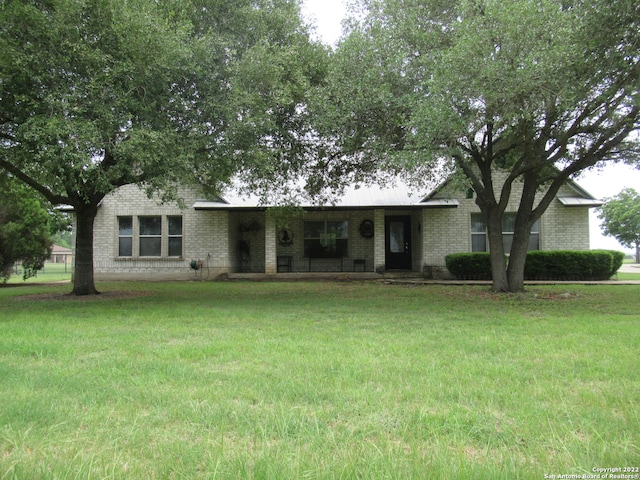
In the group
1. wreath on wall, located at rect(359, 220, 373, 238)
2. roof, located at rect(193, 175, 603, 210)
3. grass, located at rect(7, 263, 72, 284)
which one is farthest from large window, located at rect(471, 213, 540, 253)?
grass, located at rect(7, 263, 72, 284)

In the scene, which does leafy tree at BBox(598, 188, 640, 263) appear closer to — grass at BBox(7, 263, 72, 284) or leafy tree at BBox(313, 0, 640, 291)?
leafy tree at BBox(313, 0, 640, 291)

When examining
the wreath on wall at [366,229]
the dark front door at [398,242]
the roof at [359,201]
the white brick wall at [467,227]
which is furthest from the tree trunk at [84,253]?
the white brick wall at [467,227]

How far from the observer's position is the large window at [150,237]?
755 inches

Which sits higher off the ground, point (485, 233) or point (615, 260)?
point (485, 233)

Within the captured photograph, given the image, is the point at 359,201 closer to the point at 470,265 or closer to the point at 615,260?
the point at 470,265

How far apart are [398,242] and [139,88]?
14.0 m

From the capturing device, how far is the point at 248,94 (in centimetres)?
915

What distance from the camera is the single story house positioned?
18156mm

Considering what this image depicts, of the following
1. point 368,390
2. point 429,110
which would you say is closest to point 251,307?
point 429,110

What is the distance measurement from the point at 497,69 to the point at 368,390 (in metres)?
6.73

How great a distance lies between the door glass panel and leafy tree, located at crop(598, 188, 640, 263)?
174ft

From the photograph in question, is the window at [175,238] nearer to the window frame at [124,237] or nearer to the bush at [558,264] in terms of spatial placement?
the window frame at [124,237]

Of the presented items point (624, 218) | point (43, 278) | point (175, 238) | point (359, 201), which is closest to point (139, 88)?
point (359, 201)

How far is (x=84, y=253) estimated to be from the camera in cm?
1253
